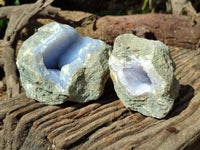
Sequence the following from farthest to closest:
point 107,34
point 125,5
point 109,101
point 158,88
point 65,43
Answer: point 125,5
point 107,34
point 109,101
point 65,43
point 158,88

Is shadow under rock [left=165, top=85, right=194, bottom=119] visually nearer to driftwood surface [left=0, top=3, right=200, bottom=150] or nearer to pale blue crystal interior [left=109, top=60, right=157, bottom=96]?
driftwood surface [left=0, top=3, right=200, bottom=150]

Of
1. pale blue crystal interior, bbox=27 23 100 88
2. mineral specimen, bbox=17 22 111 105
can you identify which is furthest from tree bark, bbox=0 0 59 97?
pale blue crystal interior, bbox=27 23 100 88

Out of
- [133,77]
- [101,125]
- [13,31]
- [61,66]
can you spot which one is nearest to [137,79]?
[133,77]

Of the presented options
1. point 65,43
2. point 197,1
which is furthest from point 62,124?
point 197,1

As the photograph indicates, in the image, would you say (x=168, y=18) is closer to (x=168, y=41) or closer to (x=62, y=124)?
(x=168, y=41)

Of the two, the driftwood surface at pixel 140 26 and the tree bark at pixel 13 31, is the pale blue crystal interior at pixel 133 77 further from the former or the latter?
the driftwood surface at pixel 140 26
